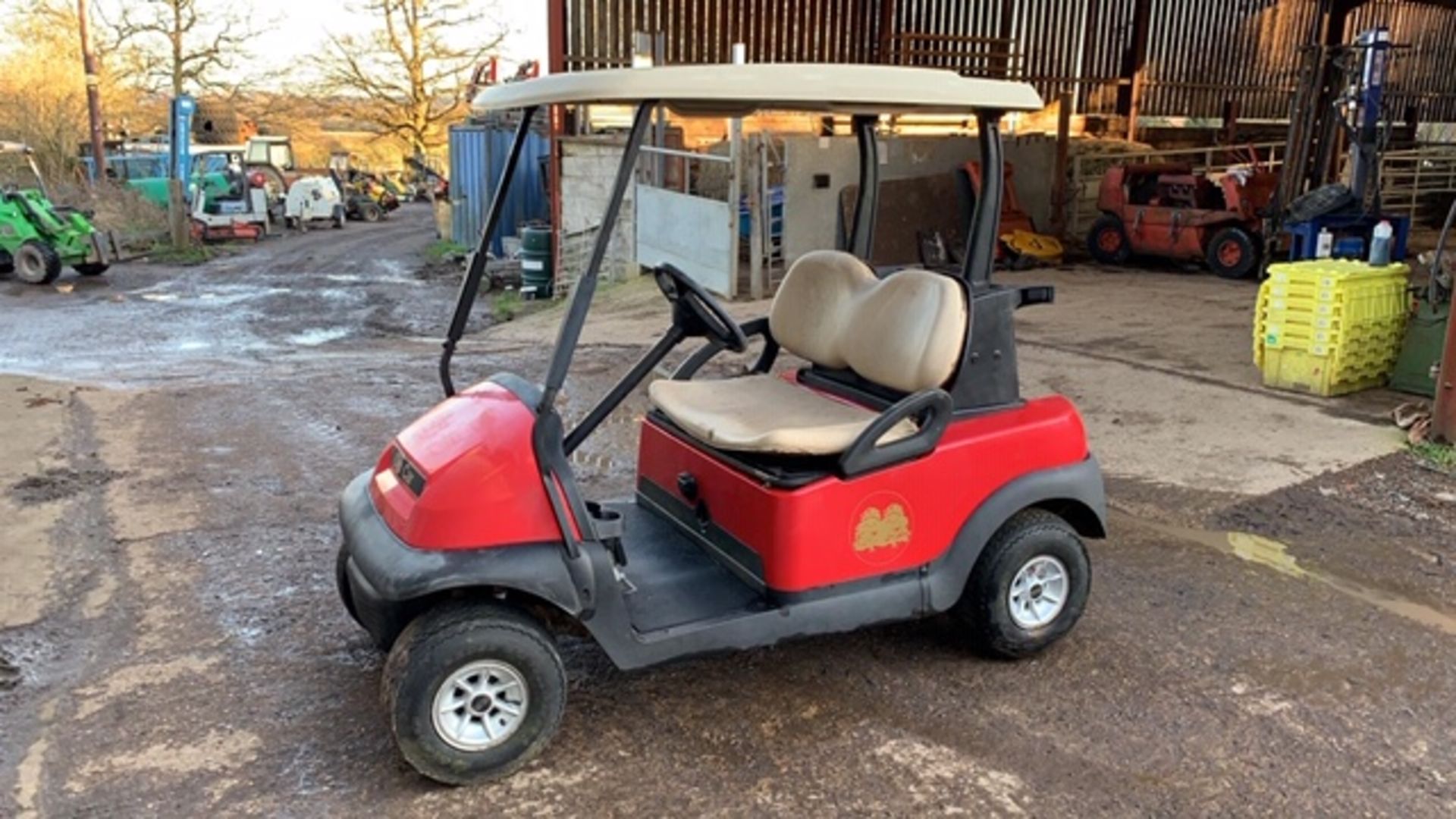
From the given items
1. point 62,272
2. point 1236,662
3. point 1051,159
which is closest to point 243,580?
point 1236,662

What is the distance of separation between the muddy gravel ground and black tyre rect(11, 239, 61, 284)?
423 inches

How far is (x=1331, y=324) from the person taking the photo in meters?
6.06

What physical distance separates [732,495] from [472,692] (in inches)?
34.1

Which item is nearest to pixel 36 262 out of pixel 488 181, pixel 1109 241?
pixel 488 181

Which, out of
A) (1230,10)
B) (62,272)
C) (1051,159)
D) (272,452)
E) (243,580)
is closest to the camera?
(243,580)

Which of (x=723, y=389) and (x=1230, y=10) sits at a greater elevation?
(x=1230, y=10)

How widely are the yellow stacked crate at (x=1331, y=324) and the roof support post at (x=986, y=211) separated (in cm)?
369

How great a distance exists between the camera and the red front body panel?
2887mm

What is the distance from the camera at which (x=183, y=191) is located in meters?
19.2

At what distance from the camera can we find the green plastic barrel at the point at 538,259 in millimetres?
12594

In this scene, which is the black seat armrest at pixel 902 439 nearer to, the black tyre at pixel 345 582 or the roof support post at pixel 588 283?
the roof support post at pixel 588 283

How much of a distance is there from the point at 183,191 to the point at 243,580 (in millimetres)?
17704

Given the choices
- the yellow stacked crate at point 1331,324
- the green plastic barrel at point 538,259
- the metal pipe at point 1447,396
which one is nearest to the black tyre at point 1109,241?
the yellow stacked crate at point 1331,324

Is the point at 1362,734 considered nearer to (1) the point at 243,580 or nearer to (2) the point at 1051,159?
(1) the point at 243,580
